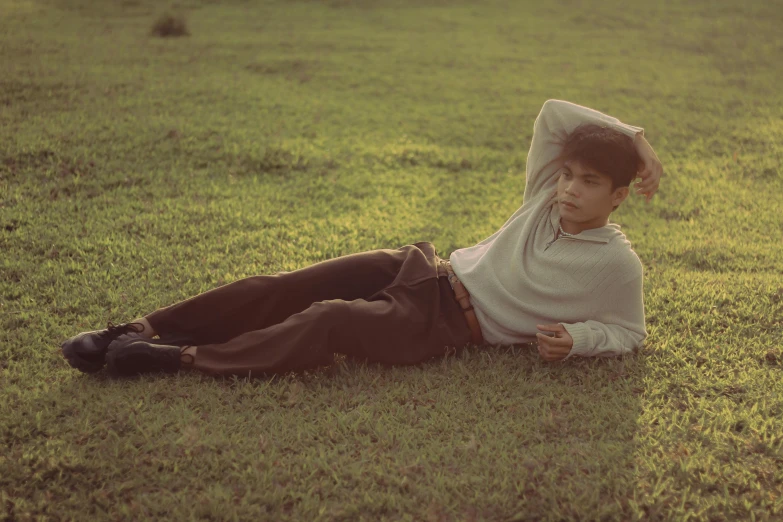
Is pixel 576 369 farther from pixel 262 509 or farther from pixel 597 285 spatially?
pixel 262 509

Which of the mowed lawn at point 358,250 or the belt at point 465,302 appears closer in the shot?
the mowed lawn at point 358,250

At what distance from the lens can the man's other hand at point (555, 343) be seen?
337 cm

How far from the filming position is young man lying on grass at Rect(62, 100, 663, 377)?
10.9 ft

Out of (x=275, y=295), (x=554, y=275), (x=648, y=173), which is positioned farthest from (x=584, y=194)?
(x=275, y=295)

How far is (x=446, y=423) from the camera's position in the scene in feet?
10.3

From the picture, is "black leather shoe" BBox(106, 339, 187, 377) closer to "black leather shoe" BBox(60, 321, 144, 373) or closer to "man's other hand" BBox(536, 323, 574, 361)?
"black leather shoe" BBox(60, 321, 144, 373)

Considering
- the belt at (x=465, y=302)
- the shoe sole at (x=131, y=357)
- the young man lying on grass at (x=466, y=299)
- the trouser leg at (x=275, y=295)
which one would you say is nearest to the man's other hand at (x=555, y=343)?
the young man lying on grass at (x=466, y=299)

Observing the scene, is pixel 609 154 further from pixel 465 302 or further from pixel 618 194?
pixel 465 302

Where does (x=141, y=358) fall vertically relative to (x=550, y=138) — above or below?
below

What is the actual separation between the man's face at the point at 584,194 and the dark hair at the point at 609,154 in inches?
1.2

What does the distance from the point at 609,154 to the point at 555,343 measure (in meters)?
0.93

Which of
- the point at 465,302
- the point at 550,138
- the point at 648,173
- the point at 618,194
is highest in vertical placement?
the point at 550,138

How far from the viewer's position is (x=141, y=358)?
10.8 feet

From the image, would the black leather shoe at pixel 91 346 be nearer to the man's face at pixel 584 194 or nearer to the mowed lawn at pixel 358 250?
the mowed lawn at pixel 358 250
